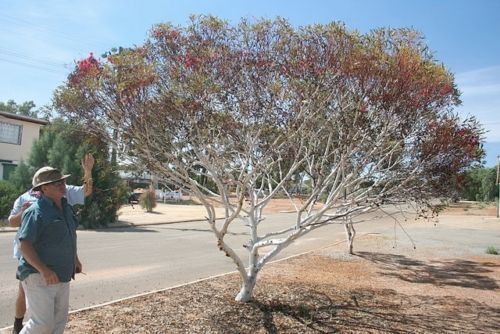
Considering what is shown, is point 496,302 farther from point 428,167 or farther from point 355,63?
point 355,63

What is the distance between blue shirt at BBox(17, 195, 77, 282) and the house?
1014 inches

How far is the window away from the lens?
28.4 meters

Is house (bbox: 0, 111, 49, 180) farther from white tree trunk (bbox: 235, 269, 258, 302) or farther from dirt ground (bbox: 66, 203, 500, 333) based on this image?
white tree trunk (bbox: 235, 269, 258, 302)

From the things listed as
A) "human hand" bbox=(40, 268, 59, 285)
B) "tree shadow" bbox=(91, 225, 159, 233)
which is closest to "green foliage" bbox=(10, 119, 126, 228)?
"tree shadow" bbox=(91, 225, 159, 233)

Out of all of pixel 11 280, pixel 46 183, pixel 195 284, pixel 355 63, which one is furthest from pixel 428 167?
pixel 11 280

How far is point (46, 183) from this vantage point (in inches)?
169

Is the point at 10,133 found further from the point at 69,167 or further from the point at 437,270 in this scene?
the point at 437,270

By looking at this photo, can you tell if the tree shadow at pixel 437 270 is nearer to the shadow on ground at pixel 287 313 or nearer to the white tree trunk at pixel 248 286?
the shadow on ground at pixel 287 313

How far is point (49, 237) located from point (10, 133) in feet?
89.6

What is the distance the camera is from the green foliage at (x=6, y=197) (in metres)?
20.4

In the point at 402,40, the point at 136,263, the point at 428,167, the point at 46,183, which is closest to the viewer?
the point at 46,183

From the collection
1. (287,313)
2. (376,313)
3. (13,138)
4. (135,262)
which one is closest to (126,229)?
(135,262)

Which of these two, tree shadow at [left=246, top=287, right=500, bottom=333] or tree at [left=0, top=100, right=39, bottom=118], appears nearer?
tree shadow at [left=246, top=287, right=500, bottom=333]

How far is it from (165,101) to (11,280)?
4.95 meters
